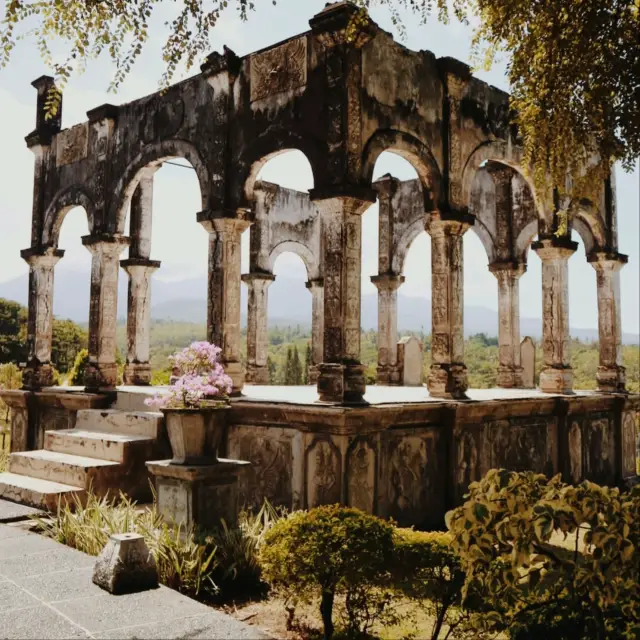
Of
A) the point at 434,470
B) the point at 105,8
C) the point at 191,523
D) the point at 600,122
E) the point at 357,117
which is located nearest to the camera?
the point at 105,8

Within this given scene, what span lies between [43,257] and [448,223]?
7.14 meters

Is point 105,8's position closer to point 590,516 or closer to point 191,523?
point 191,523

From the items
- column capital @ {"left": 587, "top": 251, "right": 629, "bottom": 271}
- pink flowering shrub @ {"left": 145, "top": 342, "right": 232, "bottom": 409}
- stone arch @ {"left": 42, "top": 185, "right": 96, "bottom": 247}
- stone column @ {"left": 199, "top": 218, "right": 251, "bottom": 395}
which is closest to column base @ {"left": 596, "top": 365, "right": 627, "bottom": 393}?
column capital @ {"left": 587, "top": 251, "right": 629, "bottom": 271}

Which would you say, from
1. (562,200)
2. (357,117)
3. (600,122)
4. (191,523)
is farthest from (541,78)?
(562,200)

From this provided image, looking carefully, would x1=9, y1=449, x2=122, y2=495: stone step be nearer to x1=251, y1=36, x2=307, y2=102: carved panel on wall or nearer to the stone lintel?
x1=251, y1=36, x2=307, y2=102: carved panel on wall

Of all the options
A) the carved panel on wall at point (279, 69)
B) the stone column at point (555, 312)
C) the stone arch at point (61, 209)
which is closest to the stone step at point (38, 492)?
the stone arch at point (61, 209)

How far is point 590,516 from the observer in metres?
3.40

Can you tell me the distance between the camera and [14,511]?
7.45 m

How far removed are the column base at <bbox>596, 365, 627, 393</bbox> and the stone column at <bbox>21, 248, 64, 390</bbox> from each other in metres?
9.13

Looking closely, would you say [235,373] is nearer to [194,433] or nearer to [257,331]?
[194,433]

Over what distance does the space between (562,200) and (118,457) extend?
24.4ft

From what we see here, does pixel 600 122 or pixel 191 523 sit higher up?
pixel 600 122

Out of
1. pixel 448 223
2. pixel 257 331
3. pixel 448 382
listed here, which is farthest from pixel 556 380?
pixel 257 331

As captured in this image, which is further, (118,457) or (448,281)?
(448,281)
